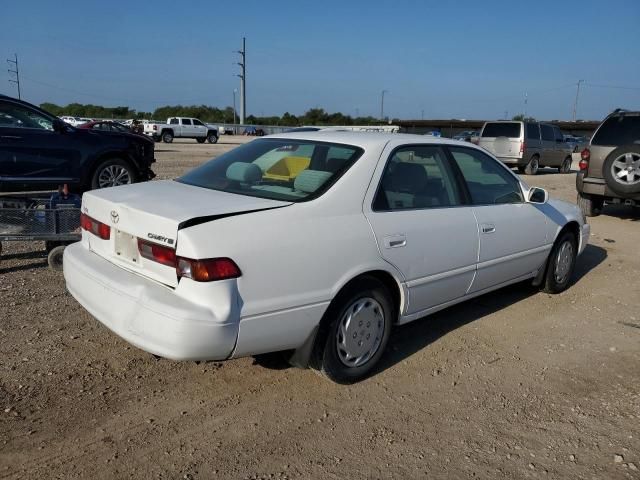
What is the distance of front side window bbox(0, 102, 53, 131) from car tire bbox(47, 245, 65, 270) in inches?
122

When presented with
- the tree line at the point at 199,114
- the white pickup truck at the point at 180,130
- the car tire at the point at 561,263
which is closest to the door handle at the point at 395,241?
the car tire at the point at 561,263

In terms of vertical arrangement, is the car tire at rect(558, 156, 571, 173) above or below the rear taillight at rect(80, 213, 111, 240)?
below

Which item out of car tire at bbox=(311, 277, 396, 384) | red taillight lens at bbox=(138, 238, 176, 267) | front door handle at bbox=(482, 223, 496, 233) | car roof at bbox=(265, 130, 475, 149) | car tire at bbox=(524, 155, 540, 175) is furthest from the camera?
car tire at bbox=(524, 155, 540, 175)

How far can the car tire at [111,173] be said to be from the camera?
8.14 metres

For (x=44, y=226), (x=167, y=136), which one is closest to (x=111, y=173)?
(x=44, y=226)

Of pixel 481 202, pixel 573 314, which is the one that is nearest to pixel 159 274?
pixel 481 202

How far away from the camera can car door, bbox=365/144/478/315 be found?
3.48 meters

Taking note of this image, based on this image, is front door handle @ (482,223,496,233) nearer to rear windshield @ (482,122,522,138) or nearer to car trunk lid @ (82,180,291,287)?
car trunk lid @ (82,180,291,287)

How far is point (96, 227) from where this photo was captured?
3.43 metres

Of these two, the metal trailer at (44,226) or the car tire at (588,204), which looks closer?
the metal trailer at (44,226)

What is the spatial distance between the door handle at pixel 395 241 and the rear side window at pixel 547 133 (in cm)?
1791

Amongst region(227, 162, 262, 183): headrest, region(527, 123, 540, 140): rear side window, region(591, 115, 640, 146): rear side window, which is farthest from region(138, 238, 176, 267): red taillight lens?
region(527, 123, 540, 140): rear side window

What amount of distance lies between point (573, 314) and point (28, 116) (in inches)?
289

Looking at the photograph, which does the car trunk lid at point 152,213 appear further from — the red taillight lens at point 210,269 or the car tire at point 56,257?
the car tire at point 56,257
